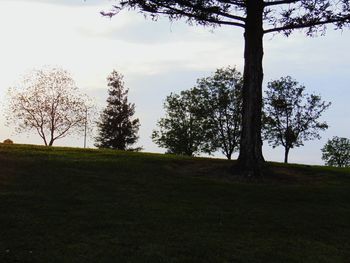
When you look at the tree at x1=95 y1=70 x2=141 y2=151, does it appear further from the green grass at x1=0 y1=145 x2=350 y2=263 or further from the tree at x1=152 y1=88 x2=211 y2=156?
the green grass at x1=0 y1=145 x2=350 y2=263

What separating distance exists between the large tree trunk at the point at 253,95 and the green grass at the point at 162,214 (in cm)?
66

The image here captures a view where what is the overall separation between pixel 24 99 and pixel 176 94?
813 inches

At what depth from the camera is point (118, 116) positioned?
5944 cm

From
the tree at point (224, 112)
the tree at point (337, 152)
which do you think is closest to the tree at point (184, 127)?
the tree at point (224, 112)

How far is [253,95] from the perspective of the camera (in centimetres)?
1675

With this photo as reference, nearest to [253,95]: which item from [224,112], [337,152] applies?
[224,112]

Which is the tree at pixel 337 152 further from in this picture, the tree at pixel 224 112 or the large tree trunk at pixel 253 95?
the large tree trunk at pixel 253 95

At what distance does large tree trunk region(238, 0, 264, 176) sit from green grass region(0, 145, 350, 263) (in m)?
0.66

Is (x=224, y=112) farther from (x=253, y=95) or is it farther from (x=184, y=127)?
(x=253, y=95)

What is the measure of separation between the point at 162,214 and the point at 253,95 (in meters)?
7.75

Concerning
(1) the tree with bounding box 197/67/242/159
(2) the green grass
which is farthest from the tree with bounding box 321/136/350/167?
(2) the green grass

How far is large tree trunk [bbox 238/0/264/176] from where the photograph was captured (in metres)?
16.6

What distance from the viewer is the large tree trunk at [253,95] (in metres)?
16.6

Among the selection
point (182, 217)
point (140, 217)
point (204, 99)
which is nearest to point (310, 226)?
point (182, 217)
